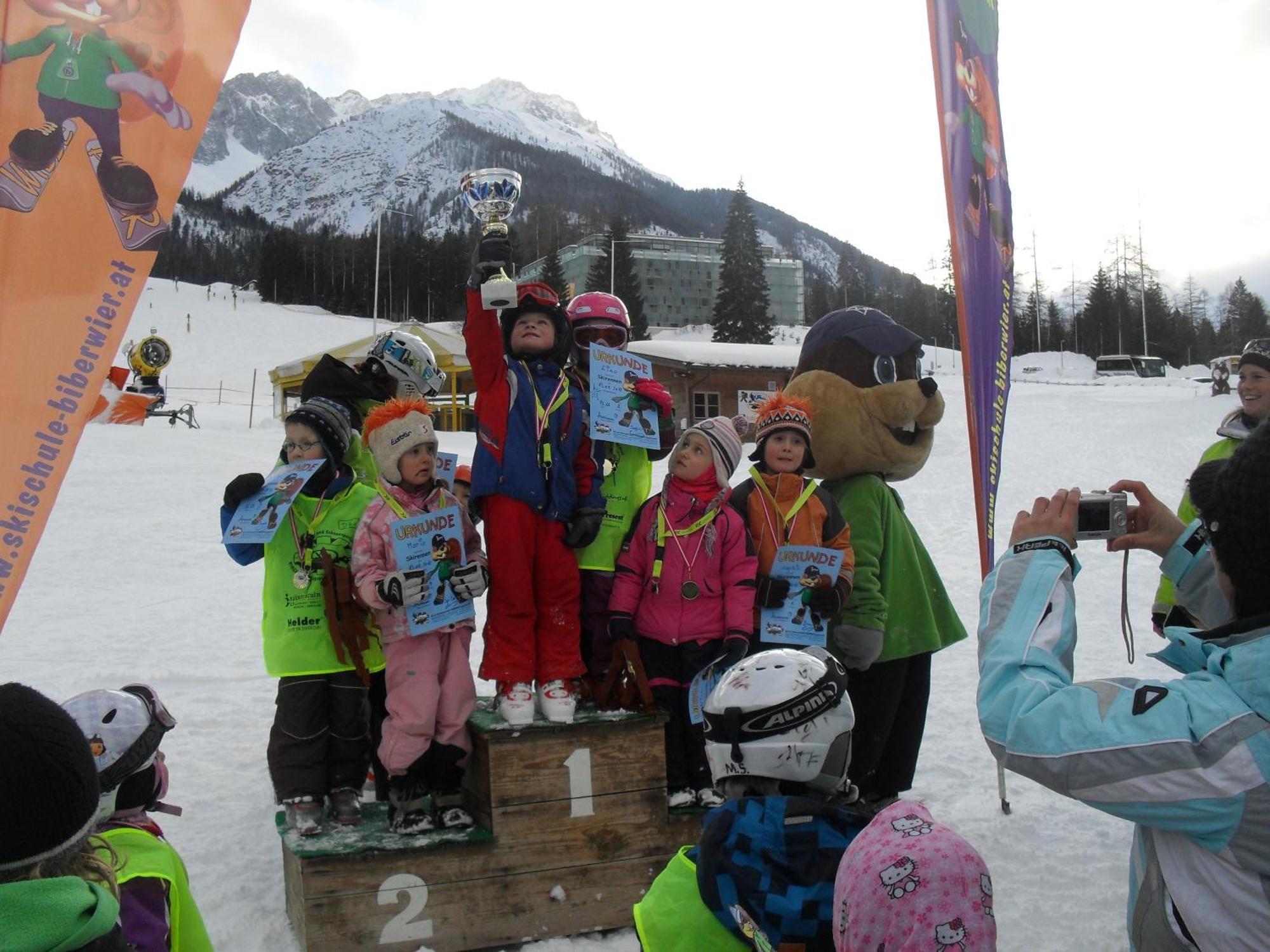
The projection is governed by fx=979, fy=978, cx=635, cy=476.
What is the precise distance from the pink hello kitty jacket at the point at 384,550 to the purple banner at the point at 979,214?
2117 millimetres

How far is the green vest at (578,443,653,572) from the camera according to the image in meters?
3.83

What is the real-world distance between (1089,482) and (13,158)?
1587 cm

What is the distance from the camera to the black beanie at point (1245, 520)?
4.92 feet

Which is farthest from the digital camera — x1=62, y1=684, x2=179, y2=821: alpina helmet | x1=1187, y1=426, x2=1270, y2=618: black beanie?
x1=62, y1=684, x2=179, y2=821: alpina helmet

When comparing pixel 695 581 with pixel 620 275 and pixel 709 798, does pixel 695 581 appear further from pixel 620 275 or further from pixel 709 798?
pixel 620 275

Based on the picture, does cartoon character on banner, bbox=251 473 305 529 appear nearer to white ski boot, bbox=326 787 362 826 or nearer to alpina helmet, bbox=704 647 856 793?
white ski boot, bbox=326 787 362 826

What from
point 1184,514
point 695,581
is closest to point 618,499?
point 695,581

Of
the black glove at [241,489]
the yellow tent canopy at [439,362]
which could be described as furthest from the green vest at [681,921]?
the yellow tent canopy at [439,362]

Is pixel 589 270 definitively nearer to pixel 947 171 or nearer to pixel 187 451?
pixel 187 451

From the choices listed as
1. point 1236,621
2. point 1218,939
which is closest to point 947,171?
point 1236,621

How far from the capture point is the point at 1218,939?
146cm

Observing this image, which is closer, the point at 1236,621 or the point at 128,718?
the point at 1236,621

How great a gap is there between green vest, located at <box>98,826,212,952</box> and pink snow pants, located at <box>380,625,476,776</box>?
138 centimetres

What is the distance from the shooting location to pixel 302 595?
3613 mm
